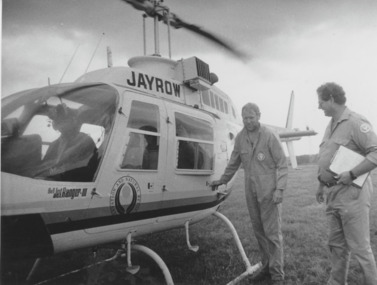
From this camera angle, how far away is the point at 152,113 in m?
3.64

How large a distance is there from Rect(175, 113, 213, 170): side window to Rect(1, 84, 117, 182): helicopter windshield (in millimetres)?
1106

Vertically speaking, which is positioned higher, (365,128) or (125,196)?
(365,128)

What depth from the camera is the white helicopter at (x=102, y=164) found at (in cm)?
253

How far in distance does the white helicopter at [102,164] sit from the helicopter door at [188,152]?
0.04ft

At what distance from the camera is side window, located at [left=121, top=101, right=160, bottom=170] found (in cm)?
330

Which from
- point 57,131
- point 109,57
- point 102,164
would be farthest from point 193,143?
point 57,131

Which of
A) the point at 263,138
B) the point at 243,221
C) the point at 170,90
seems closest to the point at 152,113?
the point at 170,90

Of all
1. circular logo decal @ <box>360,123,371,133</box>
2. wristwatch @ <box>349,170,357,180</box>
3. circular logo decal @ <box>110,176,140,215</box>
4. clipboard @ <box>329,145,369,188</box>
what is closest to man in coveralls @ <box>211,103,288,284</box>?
clipboard @ <box>329,145,369,188</box>

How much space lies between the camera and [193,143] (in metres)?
4.24

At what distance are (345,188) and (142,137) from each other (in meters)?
2.18

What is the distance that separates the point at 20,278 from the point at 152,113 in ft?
9.55

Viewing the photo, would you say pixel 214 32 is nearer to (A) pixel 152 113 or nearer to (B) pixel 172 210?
(A) pixel 152 113

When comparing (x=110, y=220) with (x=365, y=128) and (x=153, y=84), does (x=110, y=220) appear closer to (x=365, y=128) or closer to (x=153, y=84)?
(x=153, y=84)

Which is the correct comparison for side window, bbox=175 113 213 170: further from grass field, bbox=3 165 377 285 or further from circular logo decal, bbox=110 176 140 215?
grass field, bbox=3 165 377 285
